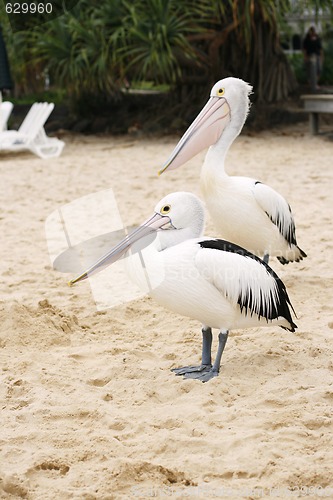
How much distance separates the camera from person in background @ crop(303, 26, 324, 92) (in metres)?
15.5

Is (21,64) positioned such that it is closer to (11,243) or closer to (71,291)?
(11,243)

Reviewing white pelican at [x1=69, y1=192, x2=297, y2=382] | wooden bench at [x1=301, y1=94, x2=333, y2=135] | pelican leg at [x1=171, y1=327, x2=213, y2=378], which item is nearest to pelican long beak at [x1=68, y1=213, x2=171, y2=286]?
white pelican at [x1=69, y1=192, x2=297, y2=382]

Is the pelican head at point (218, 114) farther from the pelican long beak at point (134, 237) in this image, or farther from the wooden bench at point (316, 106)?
the wooden bench at point (316, 106)

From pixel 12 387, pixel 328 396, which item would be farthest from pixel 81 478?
pixel 328 396

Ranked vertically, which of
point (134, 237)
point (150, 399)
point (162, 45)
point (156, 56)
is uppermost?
point (134, 237)

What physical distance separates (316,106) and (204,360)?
8959 mm

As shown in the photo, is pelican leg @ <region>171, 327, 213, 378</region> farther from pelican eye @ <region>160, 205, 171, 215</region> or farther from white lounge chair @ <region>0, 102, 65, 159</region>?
white lounge chair @ <region>0, 102, 65, 159</region>

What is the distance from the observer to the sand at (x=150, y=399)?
2.40 m

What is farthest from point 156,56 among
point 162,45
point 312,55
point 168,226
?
point 168,226

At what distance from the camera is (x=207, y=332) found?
3221mm

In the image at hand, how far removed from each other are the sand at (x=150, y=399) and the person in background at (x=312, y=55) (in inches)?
432

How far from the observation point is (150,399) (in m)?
3.05

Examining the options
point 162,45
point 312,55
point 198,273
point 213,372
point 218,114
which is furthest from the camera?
point 312,55

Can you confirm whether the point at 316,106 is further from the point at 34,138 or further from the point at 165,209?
the point at 165,209
